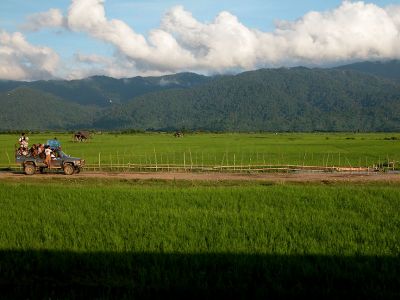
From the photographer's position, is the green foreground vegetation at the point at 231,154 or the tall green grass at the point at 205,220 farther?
the green foreground vegetation at the point at 231,154

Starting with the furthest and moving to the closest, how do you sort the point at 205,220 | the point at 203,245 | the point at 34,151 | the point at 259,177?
1. the point at 34,151
2. the point at 259,177
3. the point at 205,220
4. the point at 203,245

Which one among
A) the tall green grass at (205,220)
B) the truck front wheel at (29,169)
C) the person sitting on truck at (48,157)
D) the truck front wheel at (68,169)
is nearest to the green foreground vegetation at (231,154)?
the truck front wheel at (68,169)

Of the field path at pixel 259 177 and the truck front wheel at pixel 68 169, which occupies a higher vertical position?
the truck front wheel at pixel 68 169

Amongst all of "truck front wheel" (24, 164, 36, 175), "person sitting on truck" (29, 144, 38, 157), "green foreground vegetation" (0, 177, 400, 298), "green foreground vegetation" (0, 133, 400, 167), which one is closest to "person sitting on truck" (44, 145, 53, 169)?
"person sitting on truck" (29, 144, 38, 157)

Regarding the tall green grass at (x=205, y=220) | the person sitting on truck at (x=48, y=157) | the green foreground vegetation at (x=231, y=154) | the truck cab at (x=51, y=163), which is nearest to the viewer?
the tall green grass at (x=205, y=220)

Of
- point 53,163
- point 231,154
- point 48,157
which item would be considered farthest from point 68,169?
point 231,154

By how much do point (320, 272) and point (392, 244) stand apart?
90.6 inches

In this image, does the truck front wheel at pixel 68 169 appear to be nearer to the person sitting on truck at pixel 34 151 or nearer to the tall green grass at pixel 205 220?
the person sitting on truck at pixel 34 151

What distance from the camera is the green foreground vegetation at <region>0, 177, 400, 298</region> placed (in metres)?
7.47

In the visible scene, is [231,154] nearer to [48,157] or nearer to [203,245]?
[48,157]

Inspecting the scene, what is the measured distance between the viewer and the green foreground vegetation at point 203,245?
7473 millimetres

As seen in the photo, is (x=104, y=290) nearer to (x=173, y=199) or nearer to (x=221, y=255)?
(x=221, y=255)

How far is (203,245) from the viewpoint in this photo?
930 centimetres

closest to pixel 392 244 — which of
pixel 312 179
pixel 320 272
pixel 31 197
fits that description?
pixel 320 272
